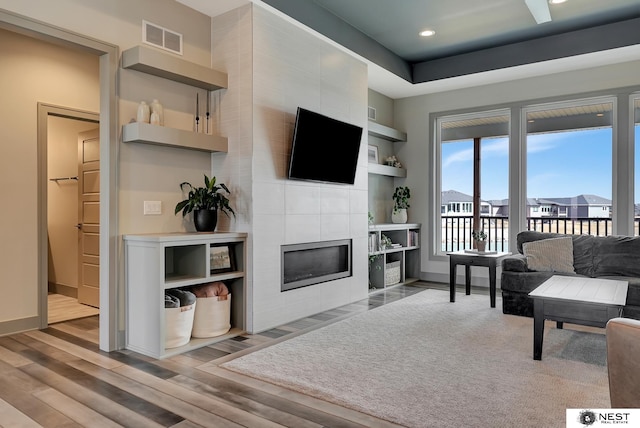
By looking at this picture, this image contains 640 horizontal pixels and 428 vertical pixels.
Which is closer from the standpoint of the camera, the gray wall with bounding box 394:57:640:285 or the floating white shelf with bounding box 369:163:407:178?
the gray wall with bounding box 394:57:640:285

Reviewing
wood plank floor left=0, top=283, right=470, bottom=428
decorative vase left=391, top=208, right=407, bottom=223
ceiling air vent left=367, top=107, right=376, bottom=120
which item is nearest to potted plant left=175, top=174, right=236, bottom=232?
wood plank floor left=0, top=283, right=470, bottom=428

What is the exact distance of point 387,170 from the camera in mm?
6496

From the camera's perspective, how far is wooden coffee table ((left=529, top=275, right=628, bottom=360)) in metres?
2.97

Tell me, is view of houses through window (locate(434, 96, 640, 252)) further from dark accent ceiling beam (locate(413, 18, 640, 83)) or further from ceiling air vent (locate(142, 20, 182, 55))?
ceiling air vent (locate(142, 20, 182, 55))

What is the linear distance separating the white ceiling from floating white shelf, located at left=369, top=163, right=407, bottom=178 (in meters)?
1.17

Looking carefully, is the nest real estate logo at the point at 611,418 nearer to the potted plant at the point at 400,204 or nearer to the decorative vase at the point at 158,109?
the decorative vase at the point at 158,109

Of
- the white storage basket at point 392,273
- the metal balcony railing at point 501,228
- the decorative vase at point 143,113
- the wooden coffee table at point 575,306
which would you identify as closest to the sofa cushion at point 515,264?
the wooden coffee table at point 575,306

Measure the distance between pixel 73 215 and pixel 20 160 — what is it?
5.58 feet

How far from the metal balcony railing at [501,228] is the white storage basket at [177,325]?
404 centimetres

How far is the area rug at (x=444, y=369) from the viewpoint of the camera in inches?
93.8

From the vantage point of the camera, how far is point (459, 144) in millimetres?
6680

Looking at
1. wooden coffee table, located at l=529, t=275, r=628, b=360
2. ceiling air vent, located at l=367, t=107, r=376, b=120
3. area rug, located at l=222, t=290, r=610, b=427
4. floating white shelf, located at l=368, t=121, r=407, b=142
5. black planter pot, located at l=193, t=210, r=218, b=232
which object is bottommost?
area rug, located at l=222, t=290, r=610, b=427

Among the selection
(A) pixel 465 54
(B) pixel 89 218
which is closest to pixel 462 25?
(A) pixel 465 54

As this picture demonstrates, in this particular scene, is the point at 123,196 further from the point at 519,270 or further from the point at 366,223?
the point at 519,270
